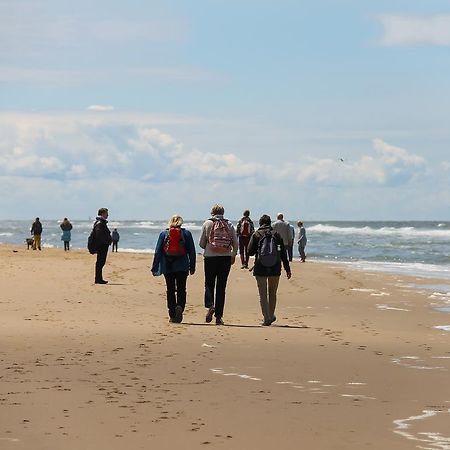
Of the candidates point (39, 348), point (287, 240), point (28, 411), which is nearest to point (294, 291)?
point (287, 240)

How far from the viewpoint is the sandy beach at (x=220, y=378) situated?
21.8 feet

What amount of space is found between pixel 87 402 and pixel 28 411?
559 mm

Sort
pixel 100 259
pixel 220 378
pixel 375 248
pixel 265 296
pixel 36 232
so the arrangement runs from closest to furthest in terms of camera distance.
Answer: pixel 220 378 → pixel 265 296 → pixel 100 259 → pixel 36 232 → pixel 375 248

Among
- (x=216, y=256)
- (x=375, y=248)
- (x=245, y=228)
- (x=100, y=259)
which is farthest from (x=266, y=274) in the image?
(x=375, y=248)

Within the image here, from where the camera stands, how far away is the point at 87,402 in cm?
771

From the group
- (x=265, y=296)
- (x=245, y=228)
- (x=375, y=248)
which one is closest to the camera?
(x=265, y=296)

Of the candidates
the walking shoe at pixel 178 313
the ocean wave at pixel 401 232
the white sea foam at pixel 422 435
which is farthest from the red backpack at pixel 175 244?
the ocean wave at pixel 401 232

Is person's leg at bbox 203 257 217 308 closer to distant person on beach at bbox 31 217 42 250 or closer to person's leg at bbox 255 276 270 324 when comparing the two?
person's leg at bbox 255 276 270 324

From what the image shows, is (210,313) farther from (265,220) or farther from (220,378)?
(220,378)

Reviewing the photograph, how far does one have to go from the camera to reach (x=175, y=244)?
47.2ft

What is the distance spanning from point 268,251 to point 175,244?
142cm

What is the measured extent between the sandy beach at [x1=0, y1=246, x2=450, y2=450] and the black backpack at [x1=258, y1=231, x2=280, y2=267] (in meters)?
1.00

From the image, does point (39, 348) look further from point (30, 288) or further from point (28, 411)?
point (30, 288)

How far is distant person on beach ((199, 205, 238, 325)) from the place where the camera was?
566 inches
